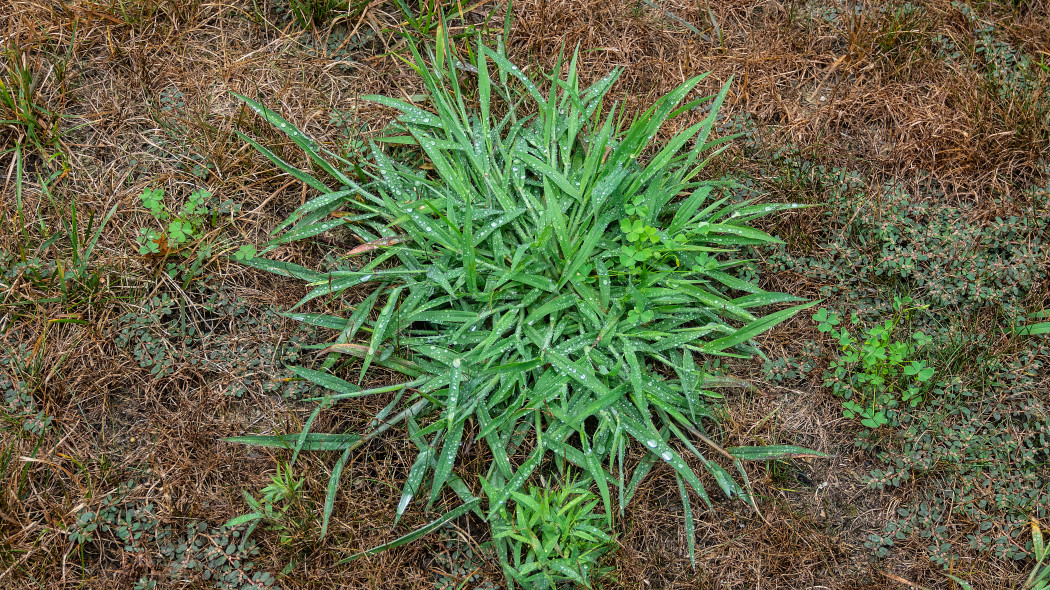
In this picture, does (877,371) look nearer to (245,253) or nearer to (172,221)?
(245,253)

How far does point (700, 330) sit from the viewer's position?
6.79 ft

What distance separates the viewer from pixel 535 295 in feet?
6.75

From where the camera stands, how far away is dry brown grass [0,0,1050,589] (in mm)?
2016

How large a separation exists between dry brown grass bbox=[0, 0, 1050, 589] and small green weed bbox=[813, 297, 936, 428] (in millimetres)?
84

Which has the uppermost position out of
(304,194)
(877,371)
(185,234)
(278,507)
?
(877,371)

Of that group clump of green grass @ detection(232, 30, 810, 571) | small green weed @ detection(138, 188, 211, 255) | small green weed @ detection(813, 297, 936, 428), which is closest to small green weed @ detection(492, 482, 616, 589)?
clump of green grass @ detection(232, 30, 810, 571)

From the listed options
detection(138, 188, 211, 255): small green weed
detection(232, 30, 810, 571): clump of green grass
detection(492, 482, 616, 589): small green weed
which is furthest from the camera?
detection(138, 188, 211, 255): small green weed

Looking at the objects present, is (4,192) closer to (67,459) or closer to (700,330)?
(67,459)

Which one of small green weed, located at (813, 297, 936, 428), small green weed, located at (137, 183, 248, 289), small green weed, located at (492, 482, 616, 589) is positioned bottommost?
small green weed, located at (492, 482, 616, 589)

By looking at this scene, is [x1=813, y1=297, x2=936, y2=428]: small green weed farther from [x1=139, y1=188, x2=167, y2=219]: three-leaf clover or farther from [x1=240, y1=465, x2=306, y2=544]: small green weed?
[x1=139, y1=188, x2=167, y2=219]: three-leaf clover

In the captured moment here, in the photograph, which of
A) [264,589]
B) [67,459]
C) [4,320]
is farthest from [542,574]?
[4,320]

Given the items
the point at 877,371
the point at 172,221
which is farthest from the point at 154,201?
the point at 877,371

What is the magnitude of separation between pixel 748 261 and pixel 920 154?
76 cm

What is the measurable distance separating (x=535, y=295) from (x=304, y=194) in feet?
2.81
